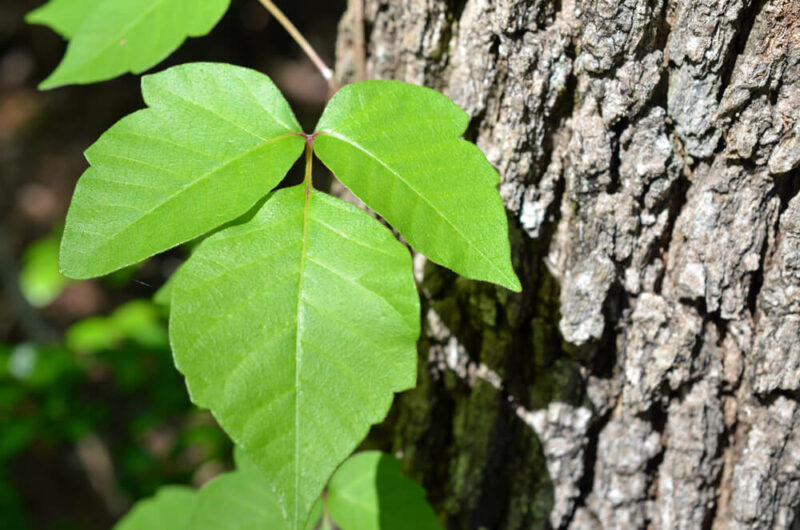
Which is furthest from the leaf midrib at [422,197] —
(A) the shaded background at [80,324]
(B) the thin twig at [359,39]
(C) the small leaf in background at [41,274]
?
(C) the small leaf in background at [41,274]

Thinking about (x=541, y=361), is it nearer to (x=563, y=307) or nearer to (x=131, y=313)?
(x=563, y=307)

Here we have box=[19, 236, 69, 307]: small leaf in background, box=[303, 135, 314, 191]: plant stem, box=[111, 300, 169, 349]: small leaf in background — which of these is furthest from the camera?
box=[19, 236, 69, 307]: small leaf in background

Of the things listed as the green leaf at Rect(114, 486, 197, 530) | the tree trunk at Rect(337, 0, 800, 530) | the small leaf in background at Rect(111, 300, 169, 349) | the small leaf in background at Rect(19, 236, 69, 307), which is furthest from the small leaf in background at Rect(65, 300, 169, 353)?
the tree trunk at Rect(337, 0, 800, 530)

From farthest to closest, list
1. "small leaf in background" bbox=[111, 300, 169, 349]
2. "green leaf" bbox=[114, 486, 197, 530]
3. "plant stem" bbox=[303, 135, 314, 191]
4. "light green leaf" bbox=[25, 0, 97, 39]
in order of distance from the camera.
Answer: "small leaf in background" bbox=[111, 300, 169, 349] → "green leaf" bbox=[114, 486, 197, 530] → "light green leaf" bbox=[25, 0, 97, 39] → "plant stem" bbox=[303, 135, 314, 191]

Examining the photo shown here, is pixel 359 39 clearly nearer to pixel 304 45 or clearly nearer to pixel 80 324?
pixel 304 45

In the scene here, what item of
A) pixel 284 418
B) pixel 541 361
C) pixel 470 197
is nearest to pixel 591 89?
pixel 470 197

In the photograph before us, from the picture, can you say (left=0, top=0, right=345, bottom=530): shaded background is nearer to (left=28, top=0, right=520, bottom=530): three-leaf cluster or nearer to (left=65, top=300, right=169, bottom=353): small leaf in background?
(left=65, top=300, right=169, bottom=353): small leaf in background
